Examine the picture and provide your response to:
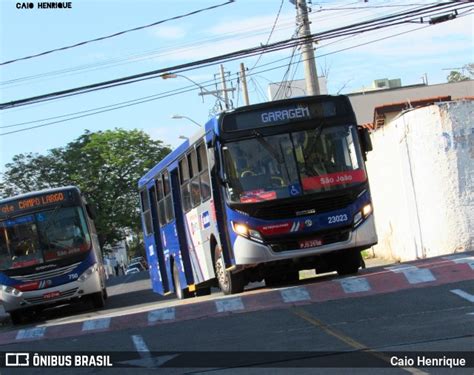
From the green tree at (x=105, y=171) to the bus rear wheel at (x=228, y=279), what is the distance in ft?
167

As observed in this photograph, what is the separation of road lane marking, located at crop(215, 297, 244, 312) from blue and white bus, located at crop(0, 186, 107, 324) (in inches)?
319

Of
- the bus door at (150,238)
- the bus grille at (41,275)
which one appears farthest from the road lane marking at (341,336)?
the bus door at (150,238)

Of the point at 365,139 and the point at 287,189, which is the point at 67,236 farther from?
the point at 365,139

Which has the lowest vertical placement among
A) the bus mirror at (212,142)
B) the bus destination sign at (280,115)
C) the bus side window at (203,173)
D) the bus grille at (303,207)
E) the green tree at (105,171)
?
the green tree at (105,171)

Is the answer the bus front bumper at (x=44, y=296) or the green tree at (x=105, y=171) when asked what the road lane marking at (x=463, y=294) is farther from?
the green tree at (x=105, y=171)

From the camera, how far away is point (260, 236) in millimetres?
14320

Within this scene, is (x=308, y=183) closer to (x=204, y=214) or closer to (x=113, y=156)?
(x=204, y=214)

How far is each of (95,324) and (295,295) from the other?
3.15 metres

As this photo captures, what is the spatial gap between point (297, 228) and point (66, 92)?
9.87 metres

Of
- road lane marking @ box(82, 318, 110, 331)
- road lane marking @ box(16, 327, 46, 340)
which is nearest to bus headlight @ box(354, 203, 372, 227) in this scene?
road lane marking @ box(82, 318, 110, 331)

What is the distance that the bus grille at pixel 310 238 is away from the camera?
47.1 ft

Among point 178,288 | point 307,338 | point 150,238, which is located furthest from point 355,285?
point 150,238

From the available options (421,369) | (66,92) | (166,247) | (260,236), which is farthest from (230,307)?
(66,92)

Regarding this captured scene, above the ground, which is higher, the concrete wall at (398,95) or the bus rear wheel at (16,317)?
the concrete wall at (398,95)
